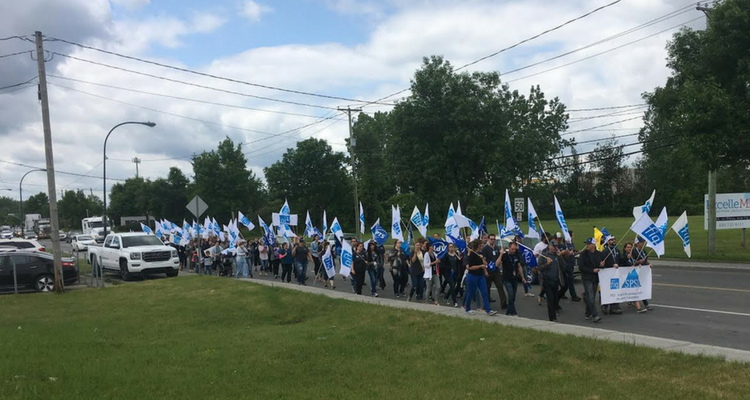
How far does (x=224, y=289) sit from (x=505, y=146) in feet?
74.6

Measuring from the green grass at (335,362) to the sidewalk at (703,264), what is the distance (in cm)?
1419

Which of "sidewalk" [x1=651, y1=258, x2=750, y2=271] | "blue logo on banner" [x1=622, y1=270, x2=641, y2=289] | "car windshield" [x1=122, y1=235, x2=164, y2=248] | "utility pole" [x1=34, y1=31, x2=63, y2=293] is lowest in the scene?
"sidewalk" [x1=651, y1=258, x2=750, y2=271]

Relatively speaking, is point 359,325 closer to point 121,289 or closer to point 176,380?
point 176,380

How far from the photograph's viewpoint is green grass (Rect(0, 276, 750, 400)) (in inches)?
261

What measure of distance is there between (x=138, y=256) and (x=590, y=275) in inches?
684

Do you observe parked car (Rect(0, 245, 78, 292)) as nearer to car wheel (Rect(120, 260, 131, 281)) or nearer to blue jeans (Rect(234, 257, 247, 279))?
car wheel (Rect(120, 260, 131, 281))

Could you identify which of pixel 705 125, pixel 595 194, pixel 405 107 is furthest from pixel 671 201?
pixel 705 125

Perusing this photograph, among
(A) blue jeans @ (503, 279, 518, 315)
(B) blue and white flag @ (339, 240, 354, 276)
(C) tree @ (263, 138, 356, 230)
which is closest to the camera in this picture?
(A) blue jeans @ (503, 279, 518, 315)

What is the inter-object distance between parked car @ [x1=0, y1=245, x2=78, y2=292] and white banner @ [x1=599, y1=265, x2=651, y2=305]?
1691cm

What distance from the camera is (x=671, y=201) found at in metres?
73.7

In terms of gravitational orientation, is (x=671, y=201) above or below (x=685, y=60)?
below

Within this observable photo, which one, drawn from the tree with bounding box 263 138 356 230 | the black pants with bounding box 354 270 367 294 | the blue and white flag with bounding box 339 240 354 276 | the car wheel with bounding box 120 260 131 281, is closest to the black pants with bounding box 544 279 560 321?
the black pants with bounding box 354 270 367 294

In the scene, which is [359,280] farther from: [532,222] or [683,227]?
[683,227]

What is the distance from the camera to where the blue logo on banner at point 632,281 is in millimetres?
12586
